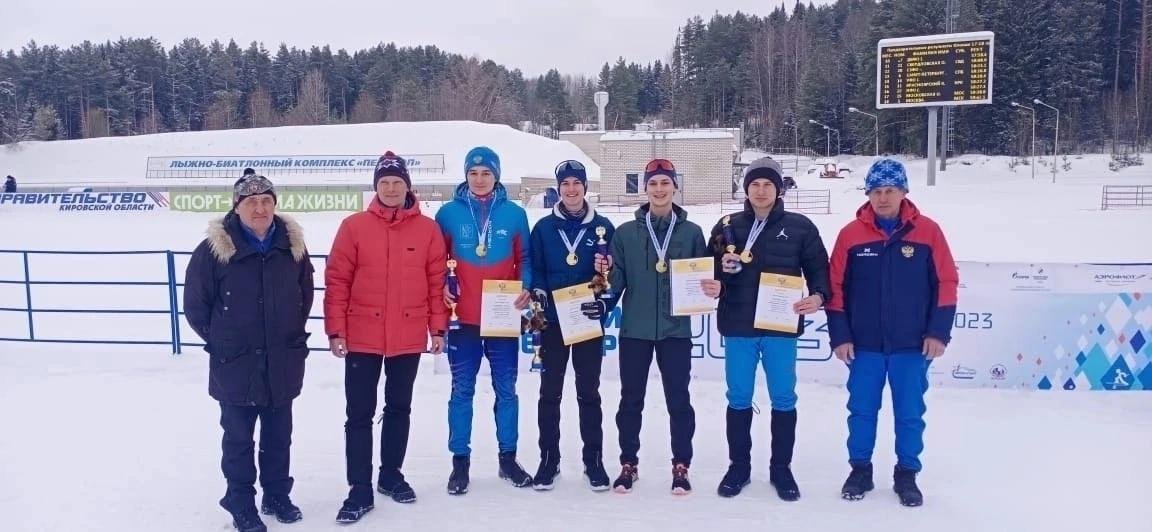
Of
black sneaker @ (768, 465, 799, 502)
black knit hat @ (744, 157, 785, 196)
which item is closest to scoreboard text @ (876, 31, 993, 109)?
black knit hat @ (744, 157, 785, 196)

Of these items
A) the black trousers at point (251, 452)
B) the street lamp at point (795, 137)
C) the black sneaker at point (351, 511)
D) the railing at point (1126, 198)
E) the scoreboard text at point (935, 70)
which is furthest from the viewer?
the street lamp at point (795, 137)

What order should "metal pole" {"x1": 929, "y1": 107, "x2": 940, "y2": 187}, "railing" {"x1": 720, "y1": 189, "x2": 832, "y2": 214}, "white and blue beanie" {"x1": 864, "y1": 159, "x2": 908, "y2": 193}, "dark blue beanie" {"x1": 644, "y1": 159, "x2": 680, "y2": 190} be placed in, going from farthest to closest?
1. "metal pole" {"x1": 929, "y1": 107, "x2": 940, "y2": 187}
2. "railing" {"x1": 720, "y1": 189, "x2": 832, "y2": 214}
3. "dark blue beanie" {"x1": 644, "y1": 159, "x2": 680, "y2": 190}
4. "white and blue beanie" {"x1": 864, "y1": 159, "x2": 908, "y2": 193}

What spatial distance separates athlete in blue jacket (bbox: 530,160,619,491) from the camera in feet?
13.6

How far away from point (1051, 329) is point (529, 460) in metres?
4.24

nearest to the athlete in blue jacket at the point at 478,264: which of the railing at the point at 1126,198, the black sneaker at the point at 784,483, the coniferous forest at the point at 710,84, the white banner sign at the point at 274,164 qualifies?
the black sneaker at the point at 784,483

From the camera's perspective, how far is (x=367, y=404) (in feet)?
13.1

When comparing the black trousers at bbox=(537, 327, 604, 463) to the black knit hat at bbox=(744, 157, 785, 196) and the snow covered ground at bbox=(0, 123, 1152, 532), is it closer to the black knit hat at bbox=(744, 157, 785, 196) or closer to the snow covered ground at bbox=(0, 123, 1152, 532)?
the snow covered ground at bbox=(0, 123, 1152, 532)

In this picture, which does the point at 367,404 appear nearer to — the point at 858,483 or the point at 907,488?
the point at 858,483

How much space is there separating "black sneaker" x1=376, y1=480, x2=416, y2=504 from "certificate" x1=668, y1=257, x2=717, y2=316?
174 cm

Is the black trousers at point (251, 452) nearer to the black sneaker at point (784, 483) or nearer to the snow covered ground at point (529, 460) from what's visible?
the snow covered ground at point (529, 460)

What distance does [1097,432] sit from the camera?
16.8 ft

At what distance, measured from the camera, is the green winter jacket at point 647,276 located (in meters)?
4.12

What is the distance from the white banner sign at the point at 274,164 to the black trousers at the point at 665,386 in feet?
134

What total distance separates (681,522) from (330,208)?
26.4 m
